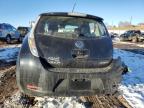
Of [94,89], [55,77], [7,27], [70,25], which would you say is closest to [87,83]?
[94,89]

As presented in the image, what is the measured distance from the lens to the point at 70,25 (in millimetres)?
5449

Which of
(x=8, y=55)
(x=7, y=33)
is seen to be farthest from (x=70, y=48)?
(x=7, y=33)

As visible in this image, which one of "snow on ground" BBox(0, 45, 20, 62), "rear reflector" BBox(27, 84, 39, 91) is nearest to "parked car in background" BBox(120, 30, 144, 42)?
"snow on ground" BBox(0, 45, 20, 62)

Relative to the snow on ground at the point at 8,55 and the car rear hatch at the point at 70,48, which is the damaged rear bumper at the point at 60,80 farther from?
the snow on ground at the point at 8,55

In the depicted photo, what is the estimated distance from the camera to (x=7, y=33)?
26422 millimetres

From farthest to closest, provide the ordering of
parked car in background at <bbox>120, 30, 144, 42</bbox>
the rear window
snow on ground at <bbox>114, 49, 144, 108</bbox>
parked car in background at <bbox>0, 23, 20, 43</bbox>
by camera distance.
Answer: parked car in background at <bbox>120, 30, 144, 42</bbox>
parked car in background at <bbox>0, 23, 20, 43</bbox>
snow on ground at <bbox>114, 49, 144, 108</bbox>
the rear window

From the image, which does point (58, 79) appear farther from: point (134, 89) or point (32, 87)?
point (134, 89)

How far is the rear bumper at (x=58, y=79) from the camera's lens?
4539mm

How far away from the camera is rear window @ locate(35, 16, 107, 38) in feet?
16.8

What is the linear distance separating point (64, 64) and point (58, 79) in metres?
0.28

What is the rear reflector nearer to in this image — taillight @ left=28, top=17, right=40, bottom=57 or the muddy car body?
the muddy car body

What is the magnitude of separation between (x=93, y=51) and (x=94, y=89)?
64 centimetres

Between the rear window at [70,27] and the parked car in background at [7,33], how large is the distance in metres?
21.2

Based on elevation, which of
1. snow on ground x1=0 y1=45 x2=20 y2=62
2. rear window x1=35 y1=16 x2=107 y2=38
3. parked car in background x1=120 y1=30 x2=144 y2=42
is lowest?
parked car in background x1=120 y1=30 x2=144 y2=42
